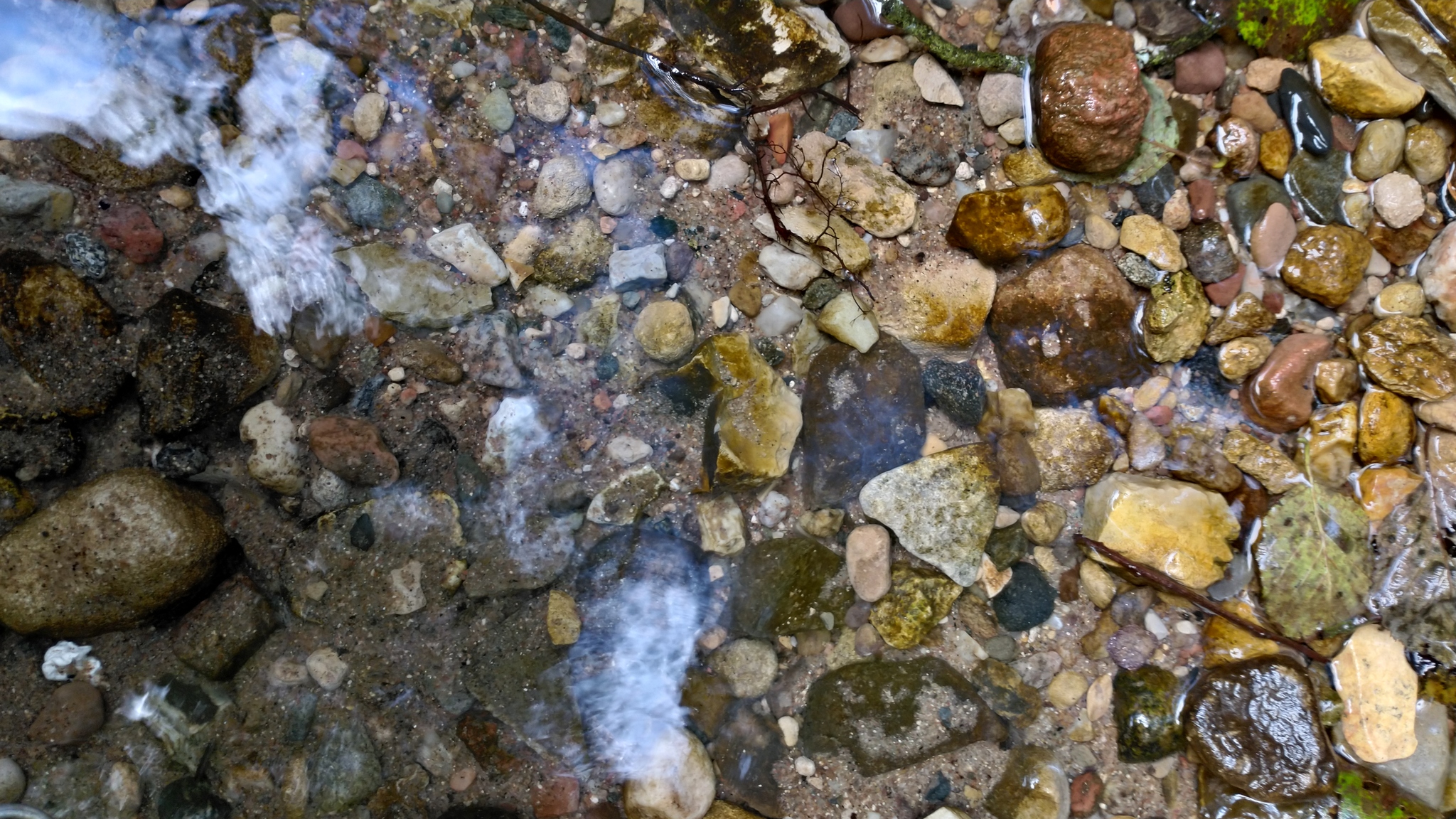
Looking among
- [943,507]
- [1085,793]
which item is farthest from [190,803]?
[1085,793]

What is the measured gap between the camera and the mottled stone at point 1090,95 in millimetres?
2920

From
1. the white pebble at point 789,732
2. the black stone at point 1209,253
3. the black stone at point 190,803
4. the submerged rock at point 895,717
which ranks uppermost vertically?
the black stone at point 1209,253

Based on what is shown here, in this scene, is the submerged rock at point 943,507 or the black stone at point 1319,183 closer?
the submerged rock at point 943,507

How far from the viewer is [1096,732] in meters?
3.01

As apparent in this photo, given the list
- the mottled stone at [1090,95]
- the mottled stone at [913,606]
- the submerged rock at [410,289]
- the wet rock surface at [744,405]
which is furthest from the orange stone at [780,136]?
the mottled stone at [913,606]

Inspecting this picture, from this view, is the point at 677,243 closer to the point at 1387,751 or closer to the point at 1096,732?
the point at 1096,732

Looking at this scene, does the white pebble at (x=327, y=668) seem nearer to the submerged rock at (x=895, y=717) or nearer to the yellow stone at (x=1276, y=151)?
the submerged rock at (x=895, y=717)

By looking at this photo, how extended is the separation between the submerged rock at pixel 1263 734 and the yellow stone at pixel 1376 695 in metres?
0.16

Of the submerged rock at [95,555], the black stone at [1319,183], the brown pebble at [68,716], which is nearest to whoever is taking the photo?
the submerged rock at [95,555]

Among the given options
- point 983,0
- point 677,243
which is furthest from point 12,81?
point 983,0

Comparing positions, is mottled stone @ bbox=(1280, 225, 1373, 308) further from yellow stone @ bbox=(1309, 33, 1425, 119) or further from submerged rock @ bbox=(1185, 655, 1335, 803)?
submerged rock @ bbox=(1185, 655, 1335, 803)

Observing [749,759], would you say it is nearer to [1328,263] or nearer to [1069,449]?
[1069,449]

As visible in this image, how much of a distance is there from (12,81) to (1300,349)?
5062mm

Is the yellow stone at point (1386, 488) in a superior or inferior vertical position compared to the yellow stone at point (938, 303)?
inferior
